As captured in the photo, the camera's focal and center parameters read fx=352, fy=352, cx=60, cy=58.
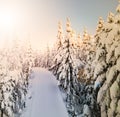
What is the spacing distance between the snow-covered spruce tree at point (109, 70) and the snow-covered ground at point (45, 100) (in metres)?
32.1

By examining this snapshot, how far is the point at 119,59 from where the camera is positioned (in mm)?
19250

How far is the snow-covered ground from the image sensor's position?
54.3m

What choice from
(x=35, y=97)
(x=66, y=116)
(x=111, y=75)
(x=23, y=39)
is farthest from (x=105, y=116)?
(x=23, y=39)

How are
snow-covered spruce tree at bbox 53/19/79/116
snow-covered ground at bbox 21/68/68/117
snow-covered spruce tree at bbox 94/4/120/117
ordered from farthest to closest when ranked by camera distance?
snow-covered ground at bbox 21/68/68/117 < snow-covered spruce tree at bbox 53/19/79/116 < snow-covered spruce tree at bbox 94/4/120/117

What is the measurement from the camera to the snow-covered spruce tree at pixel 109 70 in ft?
63.9

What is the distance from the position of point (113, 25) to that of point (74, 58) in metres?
32.4

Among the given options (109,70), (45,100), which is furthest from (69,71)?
(109,70)

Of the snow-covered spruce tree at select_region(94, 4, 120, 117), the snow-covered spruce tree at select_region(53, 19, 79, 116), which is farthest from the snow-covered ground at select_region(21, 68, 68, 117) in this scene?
the snow-covered spruce tree at select_region(94, 4, 120, 117)

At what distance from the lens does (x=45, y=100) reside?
202ft

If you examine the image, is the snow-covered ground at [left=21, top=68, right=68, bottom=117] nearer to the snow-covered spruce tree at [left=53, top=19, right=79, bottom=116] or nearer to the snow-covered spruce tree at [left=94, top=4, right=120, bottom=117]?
the snow-covered spruce tree at [left=53, top=19, right=79, bottom=116]

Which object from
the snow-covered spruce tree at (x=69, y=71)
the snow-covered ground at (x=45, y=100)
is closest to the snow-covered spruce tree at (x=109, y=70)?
the snow-covered spruce tree at (x=69, y=71)

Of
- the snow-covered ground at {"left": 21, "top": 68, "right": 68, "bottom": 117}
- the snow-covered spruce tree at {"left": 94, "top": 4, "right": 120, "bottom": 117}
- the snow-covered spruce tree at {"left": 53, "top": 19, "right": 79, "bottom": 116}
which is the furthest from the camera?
the snow-covered ground at {"left": 21, "top": 68, "right": 68, "bottom": 117}

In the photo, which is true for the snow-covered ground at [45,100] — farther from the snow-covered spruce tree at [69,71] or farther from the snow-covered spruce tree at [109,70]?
the snow-covered spruce tree at [109,70]

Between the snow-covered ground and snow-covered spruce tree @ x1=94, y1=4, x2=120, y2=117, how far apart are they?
32088mm
